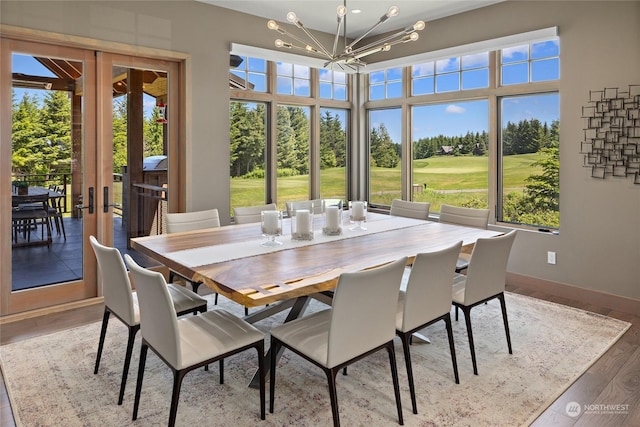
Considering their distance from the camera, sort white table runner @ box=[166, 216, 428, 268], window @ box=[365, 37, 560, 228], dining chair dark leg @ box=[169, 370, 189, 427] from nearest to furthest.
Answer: dining chair dark leg @ box=[169, 370, 189, 427] < white table runner @ box=[166, 216, 428, 268] < window @ box=[365, 37, 560, 228]

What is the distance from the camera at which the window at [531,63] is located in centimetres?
439

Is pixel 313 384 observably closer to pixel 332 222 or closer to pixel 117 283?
pixel 332 222

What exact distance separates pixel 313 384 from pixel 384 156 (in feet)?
13.6

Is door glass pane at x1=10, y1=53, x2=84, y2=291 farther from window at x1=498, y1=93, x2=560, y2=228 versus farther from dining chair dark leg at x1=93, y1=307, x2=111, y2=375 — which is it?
window at x1=498, y1=93, x2=560, y2=228

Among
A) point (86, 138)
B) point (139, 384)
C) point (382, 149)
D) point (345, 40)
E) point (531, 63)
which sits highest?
point (531, 63)

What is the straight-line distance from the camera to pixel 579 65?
4.05m

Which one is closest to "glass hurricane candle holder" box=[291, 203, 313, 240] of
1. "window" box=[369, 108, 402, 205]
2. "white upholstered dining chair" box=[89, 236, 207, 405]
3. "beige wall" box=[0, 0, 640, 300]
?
"white upholstered dining chair" box=[89, 236, 207, 405]

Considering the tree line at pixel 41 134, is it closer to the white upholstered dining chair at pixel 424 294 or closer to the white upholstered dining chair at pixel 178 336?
the white upholstered dining chair at pixel 178 336

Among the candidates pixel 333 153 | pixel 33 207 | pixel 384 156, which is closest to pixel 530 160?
pixel 384 156

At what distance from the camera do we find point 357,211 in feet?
11.3

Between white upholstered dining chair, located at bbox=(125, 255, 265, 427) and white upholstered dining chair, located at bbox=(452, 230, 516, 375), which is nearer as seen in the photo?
white upholstered dining chair, located at bbox=(125, 255, 265, 427)

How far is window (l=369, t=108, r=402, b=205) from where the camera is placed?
603 cm

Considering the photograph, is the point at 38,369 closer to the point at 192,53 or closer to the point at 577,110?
the point at 192,53

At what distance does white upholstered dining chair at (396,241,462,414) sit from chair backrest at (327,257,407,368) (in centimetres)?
18
